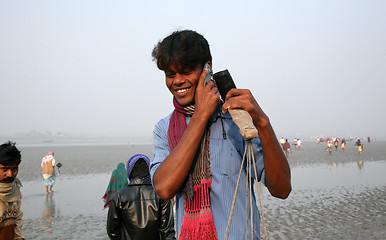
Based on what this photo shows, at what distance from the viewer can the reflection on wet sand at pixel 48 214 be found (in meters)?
9.26

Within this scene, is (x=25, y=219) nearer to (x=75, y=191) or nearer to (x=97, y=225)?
(x=97, y=225)

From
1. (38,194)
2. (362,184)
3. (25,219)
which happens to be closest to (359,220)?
(362,184)

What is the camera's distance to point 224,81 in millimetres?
1495

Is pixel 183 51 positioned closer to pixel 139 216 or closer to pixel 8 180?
pixel 139 216

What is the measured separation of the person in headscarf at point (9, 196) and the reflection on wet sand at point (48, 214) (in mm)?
5427

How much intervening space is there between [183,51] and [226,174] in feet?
2.06

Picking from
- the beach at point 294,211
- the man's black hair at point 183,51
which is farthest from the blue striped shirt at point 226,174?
the beach at point 294,211

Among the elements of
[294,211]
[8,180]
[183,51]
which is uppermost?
[183,51]

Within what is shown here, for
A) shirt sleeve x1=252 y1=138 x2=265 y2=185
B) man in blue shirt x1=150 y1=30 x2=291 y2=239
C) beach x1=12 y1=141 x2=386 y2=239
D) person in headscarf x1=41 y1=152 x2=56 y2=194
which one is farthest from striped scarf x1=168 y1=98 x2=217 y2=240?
person in headscarf x1=41 y1=152 x2=56 y2=194

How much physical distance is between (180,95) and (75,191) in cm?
1500

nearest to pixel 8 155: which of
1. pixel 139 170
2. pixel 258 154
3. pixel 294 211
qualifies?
pixel 139 170

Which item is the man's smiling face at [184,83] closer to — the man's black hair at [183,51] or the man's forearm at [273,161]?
the man's black hair at [183,51]

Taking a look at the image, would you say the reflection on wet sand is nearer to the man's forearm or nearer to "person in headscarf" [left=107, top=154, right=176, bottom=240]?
"person in headscarf" [left=107, top=154, right=176, bottom=240]

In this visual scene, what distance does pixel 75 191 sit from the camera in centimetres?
1507
